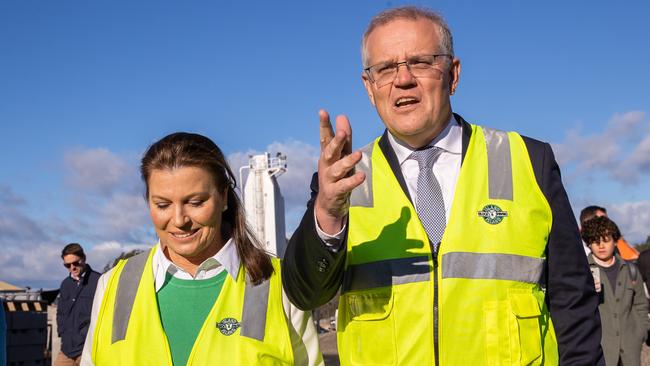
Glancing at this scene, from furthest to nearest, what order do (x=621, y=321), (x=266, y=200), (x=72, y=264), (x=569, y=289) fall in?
(x=266, y=200)
(x=72, y=264)
(x=621, y=321)
(x=569, y=289)

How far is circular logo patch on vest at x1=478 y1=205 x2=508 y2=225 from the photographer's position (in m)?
2.90

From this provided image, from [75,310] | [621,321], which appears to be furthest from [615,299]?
[75,310]

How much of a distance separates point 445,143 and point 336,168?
0.75m

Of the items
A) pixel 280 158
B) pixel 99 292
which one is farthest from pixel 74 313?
pixel 280 158

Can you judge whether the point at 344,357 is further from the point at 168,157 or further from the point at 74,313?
the point at 74,313

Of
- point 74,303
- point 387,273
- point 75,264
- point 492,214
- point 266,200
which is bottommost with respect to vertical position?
point 387,273

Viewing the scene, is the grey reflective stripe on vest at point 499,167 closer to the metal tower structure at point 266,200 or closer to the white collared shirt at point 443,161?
the white collared shirt at point 443,161

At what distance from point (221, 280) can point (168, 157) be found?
1.89ft

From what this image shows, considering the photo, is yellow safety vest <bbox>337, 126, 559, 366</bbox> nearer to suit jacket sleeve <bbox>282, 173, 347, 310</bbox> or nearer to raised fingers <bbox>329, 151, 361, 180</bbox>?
suit jacket sleeve <bbox>282, 173, 347, 310</bbox>

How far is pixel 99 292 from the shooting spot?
11.7 ft

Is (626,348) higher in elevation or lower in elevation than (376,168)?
lower

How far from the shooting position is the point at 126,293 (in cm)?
344

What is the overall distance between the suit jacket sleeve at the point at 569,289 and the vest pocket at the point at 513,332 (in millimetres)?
113

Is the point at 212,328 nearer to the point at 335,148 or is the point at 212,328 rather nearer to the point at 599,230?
the point at 335,148
